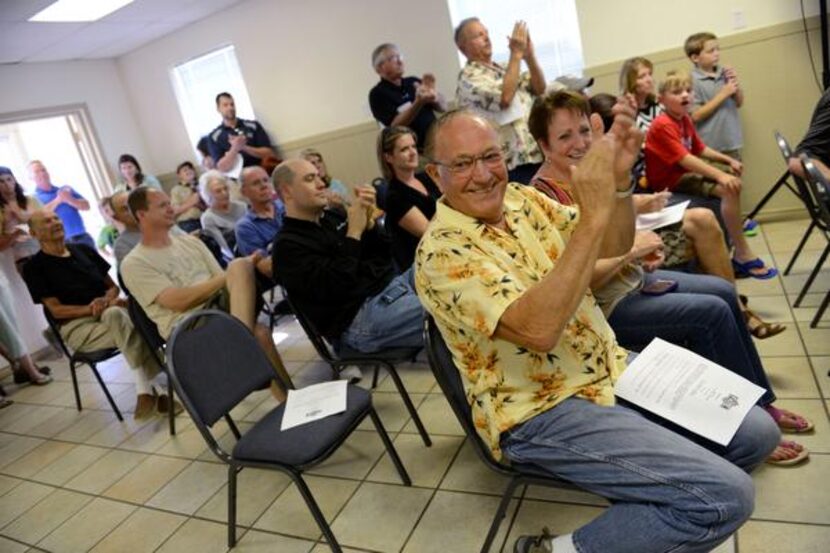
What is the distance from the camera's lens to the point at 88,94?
19.9ft

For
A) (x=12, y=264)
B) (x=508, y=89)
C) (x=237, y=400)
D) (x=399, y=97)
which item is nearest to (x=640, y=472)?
(x=237, y=400)

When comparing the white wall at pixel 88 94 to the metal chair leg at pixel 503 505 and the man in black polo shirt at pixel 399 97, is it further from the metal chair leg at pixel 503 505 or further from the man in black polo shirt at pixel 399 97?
the metal chair leg at pixel 503 505

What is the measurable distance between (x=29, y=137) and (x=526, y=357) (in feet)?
30.3

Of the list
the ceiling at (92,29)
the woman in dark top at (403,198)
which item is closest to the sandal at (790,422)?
the woman in dark top at (403,198)

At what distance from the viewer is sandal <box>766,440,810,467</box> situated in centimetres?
159

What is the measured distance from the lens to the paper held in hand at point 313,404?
1.76 meters

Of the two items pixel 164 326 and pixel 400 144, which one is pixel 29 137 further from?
pixel 400 144

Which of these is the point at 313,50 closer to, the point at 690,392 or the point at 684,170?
the point at 684,170

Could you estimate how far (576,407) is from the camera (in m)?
1.18

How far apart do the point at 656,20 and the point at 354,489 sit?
145 inches

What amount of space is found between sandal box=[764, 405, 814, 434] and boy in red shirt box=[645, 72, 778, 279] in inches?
51.9

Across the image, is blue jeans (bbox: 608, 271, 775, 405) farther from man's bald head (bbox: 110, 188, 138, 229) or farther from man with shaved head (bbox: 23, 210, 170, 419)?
man's bald head (bbox: 110, 188, 138, 229)

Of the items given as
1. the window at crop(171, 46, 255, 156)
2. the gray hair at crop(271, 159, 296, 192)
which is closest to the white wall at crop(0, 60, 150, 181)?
the window at crop(171, 46, 255, 156)

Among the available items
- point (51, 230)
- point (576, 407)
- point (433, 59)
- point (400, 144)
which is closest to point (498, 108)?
point (400, 144)
